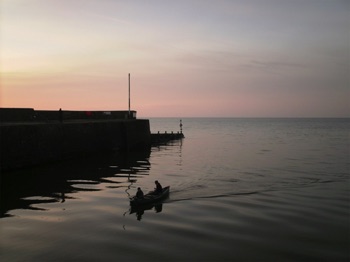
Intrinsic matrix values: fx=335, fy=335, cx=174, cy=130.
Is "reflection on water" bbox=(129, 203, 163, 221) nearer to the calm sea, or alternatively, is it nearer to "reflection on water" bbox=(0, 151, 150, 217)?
the calm sea

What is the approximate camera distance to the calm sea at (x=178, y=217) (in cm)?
1198

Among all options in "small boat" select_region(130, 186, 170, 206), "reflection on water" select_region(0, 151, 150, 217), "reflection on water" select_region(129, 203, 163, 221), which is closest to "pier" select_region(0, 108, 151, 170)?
"reflection on water" select_region(0, 151, 150, 217)

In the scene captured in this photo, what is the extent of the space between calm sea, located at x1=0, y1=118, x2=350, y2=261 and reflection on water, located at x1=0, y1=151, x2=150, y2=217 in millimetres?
68

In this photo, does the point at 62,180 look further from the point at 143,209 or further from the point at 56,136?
the point at 143,209

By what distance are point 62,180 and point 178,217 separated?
40.8 feet

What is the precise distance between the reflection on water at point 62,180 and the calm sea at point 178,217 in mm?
68

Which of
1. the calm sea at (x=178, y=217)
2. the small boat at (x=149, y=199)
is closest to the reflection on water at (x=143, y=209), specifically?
the calm sea at (x=178, y=217)

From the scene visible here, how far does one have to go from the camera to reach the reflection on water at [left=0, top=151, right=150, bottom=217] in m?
19.4

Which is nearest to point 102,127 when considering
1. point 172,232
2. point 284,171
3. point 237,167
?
point 237,167

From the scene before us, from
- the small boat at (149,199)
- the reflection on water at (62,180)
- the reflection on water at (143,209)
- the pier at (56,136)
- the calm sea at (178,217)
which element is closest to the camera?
the calm sea at (178,217)

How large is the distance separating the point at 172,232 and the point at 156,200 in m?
5.15

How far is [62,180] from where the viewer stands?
2512 centimetres

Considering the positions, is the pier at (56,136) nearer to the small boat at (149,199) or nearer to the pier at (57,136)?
the pier at (57,136)

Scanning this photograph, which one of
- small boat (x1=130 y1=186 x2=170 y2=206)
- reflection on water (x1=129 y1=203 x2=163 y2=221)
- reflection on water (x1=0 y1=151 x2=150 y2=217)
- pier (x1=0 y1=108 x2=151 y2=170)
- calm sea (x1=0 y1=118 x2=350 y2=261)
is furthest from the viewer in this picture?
pier (x1=0 y1=108 x2=151 y2=170)
